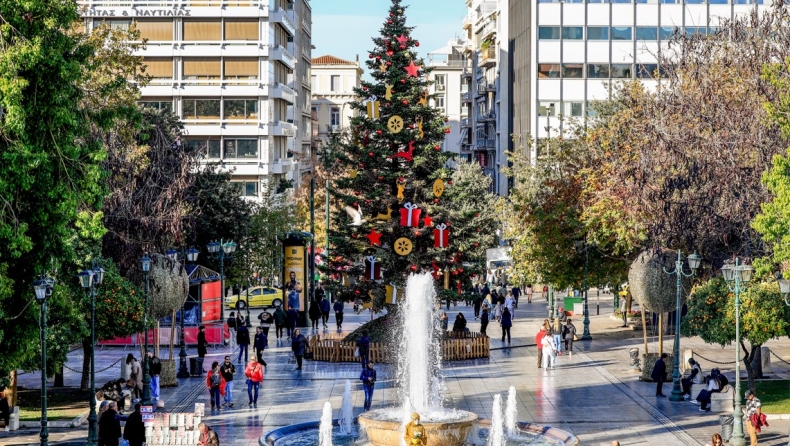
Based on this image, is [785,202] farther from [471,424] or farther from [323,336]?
[323,336]

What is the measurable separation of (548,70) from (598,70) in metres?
Answer: 3.54

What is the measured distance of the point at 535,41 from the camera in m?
86.2

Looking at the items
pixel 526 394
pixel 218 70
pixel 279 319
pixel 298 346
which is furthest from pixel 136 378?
pixel 218 70

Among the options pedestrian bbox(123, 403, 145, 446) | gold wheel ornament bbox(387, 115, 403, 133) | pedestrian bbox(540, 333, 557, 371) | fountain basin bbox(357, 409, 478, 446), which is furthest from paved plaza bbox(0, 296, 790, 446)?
gold wheel ornament bbox(387, 115, 403, 133)

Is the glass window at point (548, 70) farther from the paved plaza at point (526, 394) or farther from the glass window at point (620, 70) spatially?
the paved plaza at point (526, 394)

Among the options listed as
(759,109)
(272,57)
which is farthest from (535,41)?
(759,109)

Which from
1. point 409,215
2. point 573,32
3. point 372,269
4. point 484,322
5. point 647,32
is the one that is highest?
point 573,32

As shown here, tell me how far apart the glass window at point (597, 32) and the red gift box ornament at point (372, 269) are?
4530cm

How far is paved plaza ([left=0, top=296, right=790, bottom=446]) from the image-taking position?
95.5 ft

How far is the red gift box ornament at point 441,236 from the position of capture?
4481cm

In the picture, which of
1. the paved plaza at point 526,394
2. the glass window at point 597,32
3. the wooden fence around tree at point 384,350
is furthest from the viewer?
the glass window at point 597,32

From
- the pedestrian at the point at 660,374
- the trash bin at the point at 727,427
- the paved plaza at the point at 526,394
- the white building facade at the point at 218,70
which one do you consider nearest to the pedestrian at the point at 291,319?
the paved plaza at the point at 526,394

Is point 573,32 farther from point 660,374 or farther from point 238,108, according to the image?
point 660,374

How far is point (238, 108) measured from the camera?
3041 inches
